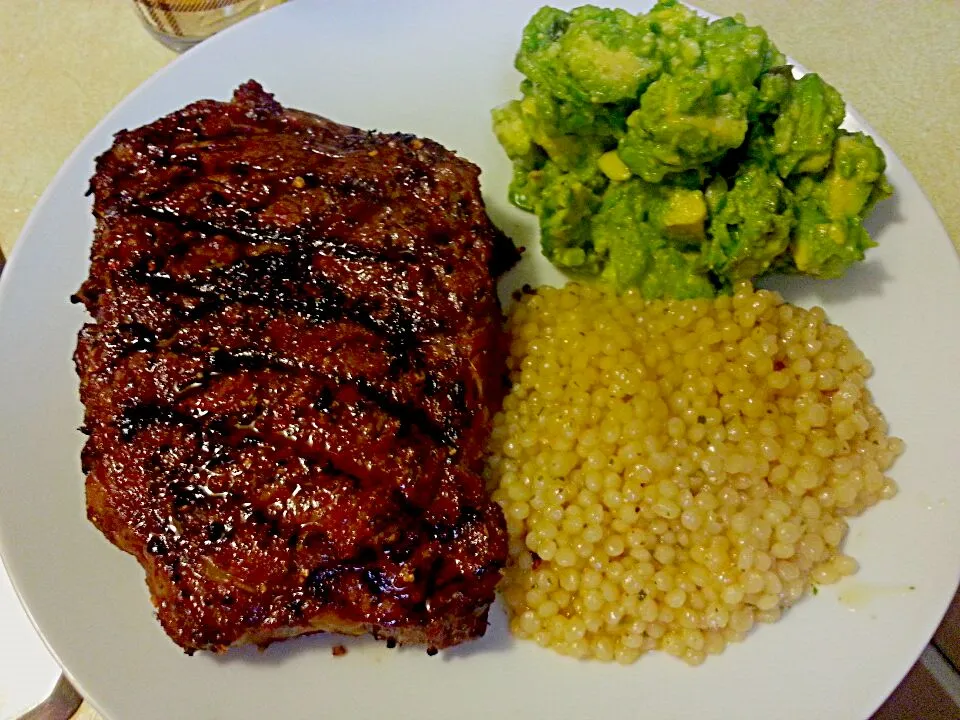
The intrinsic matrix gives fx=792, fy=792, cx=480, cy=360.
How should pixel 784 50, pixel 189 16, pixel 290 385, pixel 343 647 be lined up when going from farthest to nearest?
1. pixel 784 50
2. pixel 189 16
3. pixel 343 647
4. pixel 290 385

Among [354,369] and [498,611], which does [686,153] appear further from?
[498,611]

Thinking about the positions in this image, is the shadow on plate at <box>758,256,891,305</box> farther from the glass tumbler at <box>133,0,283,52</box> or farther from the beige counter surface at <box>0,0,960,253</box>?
the glass tumbler at <box>133,0,283,52</box>

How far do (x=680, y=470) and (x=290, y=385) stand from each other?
3.35 feet

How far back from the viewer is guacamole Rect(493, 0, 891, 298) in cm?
205

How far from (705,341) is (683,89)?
686mm

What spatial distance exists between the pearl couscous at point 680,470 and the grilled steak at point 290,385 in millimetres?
211

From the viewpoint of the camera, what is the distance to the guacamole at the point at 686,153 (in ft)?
6.72

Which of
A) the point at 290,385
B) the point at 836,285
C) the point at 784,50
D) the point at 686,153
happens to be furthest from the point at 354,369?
the point at 784,50

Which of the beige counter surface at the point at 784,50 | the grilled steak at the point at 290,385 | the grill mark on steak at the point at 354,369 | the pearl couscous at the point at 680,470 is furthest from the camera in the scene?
the beige counter surface at the point at 784,50

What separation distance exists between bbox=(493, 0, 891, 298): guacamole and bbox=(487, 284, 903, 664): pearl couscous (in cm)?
18

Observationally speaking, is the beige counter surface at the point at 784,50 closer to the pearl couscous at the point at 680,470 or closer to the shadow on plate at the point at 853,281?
the shadow on plate at the point at 853,281

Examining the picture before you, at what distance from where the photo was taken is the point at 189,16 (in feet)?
10.3

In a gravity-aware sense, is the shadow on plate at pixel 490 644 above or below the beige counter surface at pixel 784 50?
below

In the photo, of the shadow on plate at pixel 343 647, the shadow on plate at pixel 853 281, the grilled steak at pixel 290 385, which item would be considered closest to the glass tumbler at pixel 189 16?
the grilled steak at pixel 290 385
